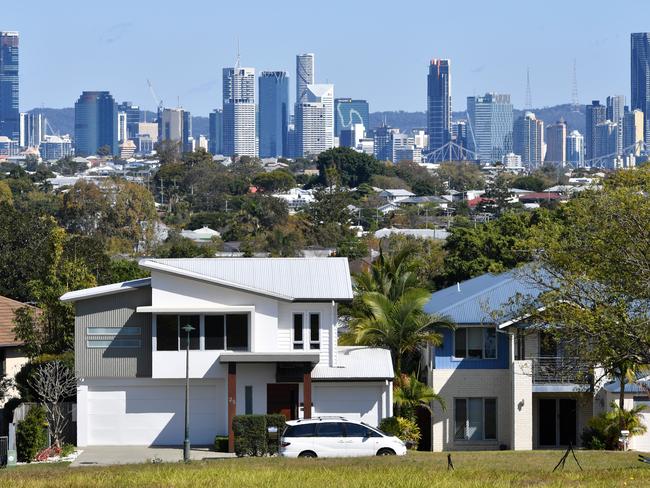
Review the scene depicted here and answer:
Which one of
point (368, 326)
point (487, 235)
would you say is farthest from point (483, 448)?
point (487, 235)

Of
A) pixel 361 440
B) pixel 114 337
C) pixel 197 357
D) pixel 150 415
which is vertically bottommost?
pixel 150 415

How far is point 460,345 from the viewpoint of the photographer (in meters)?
40.4

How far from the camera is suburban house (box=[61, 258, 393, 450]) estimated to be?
37.1m

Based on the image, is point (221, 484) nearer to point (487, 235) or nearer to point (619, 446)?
point (619, 446)

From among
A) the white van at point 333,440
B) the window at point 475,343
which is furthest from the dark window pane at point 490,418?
the white van at point 333,440

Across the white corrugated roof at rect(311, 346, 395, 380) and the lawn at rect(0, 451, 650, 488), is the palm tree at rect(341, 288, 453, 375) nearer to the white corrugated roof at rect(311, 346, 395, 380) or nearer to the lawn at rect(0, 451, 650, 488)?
the white corrugated roof at rect(311, 346, 395, 380)

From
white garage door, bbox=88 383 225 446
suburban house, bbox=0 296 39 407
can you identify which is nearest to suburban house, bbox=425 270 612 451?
white garage door, bbox=88 383 225 446

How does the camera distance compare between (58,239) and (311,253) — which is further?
(311,253)

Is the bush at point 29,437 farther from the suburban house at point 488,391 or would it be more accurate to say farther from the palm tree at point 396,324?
the suburban house at point 488,391

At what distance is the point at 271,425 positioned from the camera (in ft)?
115

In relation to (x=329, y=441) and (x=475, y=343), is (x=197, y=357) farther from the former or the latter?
(x=475, y=343)

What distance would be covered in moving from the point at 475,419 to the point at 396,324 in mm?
3368

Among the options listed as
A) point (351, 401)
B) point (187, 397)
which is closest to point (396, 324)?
point (351, 401)

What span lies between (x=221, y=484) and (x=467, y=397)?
17680 mm
